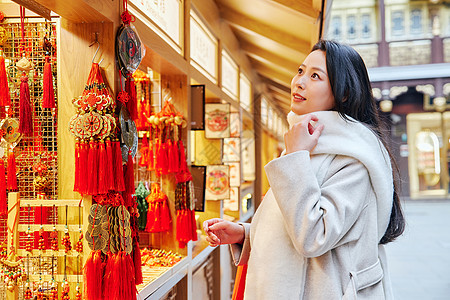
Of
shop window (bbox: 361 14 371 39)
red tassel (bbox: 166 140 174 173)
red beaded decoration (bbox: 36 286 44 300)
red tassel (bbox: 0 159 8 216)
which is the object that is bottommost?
red beaded decoration (bbox: 36 286 44 300)

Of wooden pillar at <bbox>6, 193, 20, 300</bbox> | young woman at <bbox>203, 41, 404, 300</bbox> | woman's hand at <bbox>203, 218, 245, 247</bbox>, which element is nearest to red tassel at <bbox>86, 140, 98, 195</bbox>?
wooden pillar at <bbox>6, 193, 20, 300</bbox>

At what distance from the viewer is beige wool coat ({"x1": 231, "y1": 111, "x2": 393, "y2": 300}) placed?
3.55 feet

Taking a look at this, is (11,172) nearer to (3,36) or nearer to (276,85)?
(3,36)

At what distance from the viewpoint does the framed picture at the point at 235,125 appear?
5363 mm

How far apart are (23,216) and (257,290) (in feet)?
5.19

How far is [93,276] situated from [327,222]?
4.00 ft

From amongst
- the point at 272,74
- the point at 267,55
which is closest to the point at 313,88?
the point at 267,55

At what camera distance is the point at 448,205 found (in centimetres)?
1597

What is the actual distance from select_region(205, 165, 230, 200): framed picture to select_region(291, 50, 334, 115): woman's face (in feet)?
10.9

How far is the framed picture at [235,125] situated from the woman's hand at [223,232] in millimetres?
3876

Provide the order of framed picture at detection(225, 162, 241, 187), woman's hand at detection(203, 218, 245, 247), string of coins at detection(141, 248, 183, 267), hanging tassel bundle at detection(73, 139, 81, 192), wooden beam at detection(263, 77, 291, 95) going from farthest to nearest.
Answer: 1. wooden beam at detection(263, 77, 291, 95)
2. framed picture at detection(225, 162, 241, 187)
3. string of coins at detection(141, 248, 183, 267)
4. hanging tassel bundle at detection(73, 139, 81, 192)
5. woman's hand at detection(203, 218, 245, 247)

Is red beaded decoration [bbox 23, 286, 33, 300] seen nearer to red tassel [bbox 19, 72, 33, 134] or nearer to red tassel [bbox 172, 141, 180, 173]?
red tassel [bbox 19, 72, 33, 134]

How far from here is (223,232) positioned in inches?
55.0

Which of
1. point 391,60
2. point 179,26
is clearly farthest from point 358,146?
point 391,60
